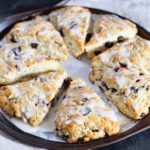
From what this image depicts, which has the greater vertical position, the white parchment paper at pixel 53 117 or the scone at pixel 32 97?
the scone at pixel 32 97

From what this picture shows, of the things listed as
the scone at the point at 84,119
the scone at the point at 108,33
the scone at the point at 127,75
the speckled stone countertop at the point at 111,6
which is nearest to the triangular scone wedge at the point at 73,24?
the scone at the point at 108,33

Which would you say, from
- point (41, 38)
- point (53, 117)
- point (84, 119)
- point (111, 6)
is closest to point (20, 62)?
point (41, 38)

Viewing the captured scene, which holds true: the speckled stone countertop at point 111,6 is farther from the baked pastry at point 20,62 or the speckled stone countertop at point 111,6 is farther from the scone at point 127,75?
the baked pastry at point 20,62

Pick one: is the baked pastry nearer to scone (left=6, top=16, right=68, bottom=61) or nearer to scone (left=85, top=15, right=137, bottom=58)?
scone (left=6, top=16, right=68, bottom=61)

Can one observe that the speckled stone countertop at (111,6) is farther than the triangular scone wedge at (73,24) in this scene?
Yes

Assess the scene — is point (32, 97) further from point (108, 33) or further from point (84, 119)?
point (108, 33)

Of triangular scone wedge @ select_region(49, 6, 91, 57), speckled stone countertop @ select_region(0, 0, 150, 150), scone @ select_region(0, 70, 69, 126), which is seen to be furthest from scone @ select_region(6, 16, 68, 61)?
speckled stone countertop @ select_region(0, 0, 150, 150)

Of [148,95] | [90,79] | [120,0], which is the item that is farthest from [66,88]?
[120,0]
